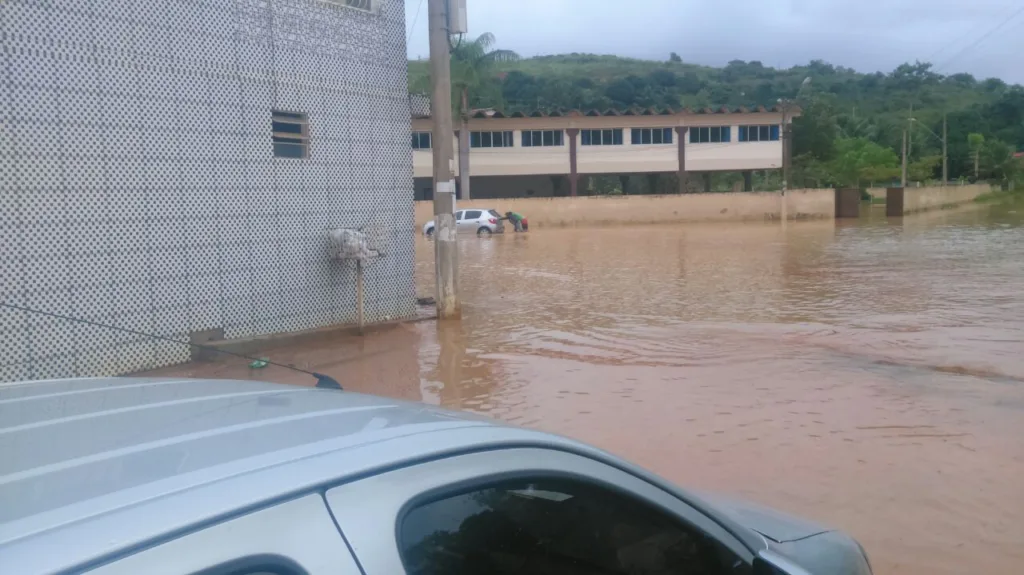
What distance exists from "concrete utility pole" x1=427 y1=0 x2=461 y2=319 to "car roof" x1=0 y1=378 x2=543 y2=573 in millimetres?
10308

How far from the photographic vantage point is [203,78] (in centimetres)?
973

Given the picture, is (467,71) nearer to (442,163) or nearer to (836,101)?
(442,163)

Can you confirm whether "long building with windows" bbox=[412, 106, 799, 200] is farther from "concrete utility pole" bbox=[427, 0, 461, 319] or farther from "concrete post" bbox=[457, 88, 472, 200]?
"concrete utility pole" bbox=[427, 0, 461, 319]

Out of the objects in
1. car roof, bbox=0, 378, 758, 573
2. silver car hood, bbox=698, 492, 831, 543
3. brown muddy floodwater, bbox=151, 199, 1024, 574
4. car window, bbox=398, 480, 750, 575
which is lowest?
brown muddy floodwater, bbox=151, 199, 1024, 574

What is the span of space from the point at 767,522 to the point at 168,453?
1.97 meters

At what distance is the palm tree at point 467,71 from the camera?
4722cm

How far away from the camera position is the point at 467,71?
47.2 m

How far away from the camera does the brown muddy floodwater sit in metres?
5.64

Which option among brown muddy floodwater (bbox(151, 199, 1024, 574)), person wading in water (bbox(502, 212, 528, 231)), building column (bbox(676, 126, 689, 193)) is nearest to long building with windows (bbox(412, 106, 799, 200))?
building column (bbox(676, 126, 689, 193))

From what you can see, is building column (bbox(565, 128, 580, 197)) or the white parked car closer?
the white parked car

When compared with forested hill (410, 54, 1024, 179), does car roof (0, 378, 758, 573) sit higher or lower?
lower

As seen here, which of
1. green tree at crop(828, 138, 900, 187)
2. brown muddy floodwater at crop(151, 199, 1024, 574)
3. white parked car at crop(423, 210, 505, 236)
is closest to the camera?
brown muddy floodwater at crop(151, 199, 1024, 574)

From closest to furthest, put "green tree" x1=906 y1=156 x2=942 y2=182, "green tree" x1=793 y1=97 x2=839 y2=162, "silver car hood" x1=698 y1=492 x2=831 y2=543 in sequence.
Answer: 1. "silver car hood" x1=698 y1=492 x2=831 y2=543
2. "green tree" x1=793 y1=97 x2=839 y2=162
3. "green tree" x1=906 y1=156 x2=942 y2=182

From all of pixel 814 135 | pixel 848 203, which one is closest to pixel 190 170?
pixel 848 203
